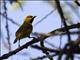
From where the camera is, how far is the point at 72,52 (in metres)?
0.41

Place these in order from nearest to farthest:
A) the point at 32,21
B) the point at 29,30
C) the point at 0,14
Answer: the point at 0,14
the point at 29,30
the point at 32,21

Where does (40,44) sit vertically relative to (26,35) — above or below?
above

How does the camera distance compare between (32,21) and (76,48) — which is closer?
(76,48)

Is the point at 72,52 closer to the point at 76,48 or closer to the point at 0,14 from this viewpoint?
the point at 76,48

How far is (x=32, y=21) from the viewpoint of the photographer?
1.20 meters

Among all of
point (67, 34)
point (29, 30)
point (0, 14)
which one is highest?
point (67, 34)

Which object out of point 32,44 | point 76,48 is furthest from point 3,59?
point 76,48

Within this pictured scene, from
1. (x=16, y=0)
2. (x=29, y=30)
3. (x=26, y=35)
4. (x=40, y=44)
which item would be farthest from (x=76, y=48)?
(x=16, y=0)

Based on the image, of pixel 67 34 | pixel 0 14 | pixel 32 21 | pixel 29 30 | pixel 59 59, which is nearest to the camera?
pixel 59 59

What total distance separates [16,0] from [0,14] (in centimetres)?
21

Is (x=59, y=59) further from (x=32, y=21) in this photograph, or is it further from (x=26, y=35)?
(x=32, y=21)

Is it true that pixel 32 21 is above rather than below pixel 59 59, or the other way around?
below

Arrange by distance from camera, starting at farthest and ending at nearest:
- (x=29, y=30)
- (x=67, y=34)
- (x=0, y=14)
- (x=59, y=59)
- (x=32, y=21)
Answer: (x=32, y=21), (x=29, y=30), (x=0, y=14), (x=67, y=34), (x=59, y=59)

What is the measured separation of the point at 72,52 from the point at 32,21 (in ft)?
2.65
